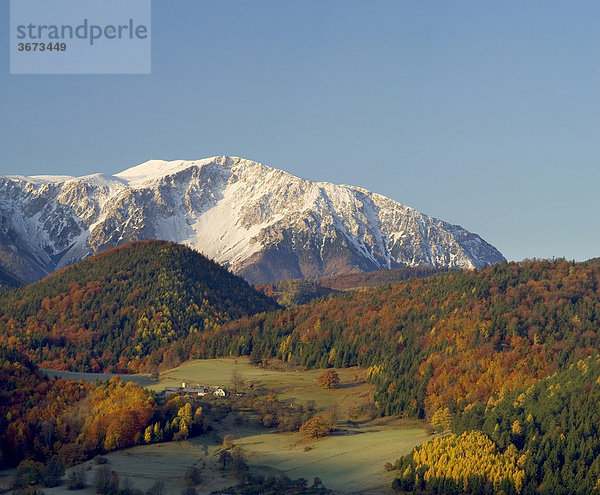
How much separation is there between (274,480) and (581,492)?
55519 millimetres

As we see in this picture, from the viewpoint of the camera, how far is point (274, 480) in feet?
635

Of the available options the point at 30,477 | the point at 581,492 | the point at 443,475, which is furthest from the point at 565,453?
the point at 30,477

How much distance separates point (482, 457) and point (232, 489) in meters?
46.7

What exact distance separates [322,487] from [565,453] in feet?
157

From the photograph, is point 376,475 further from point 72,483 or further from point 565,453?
point 72,483

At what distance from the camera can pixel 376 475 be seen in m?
198

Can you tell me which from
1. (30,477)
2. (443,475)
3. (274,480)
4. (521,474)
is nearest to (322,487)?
(274,480)

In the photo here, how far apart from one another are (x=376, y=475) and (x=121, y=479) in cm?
4763

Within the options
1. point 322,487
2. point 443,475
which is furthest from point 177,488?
point 443,475

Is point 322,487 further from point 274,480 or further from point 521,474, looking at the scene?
point 521,474

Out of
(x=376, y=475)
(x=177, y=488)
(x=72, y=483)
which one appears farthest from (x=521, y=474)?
(x=72, y=483)

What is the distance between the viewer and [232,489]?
190 m

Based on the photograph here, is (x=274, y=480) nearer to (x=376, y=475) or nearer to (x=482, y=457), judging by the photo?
(x=376, y=475)

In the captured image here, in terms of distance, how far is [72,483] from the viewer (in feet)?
629
